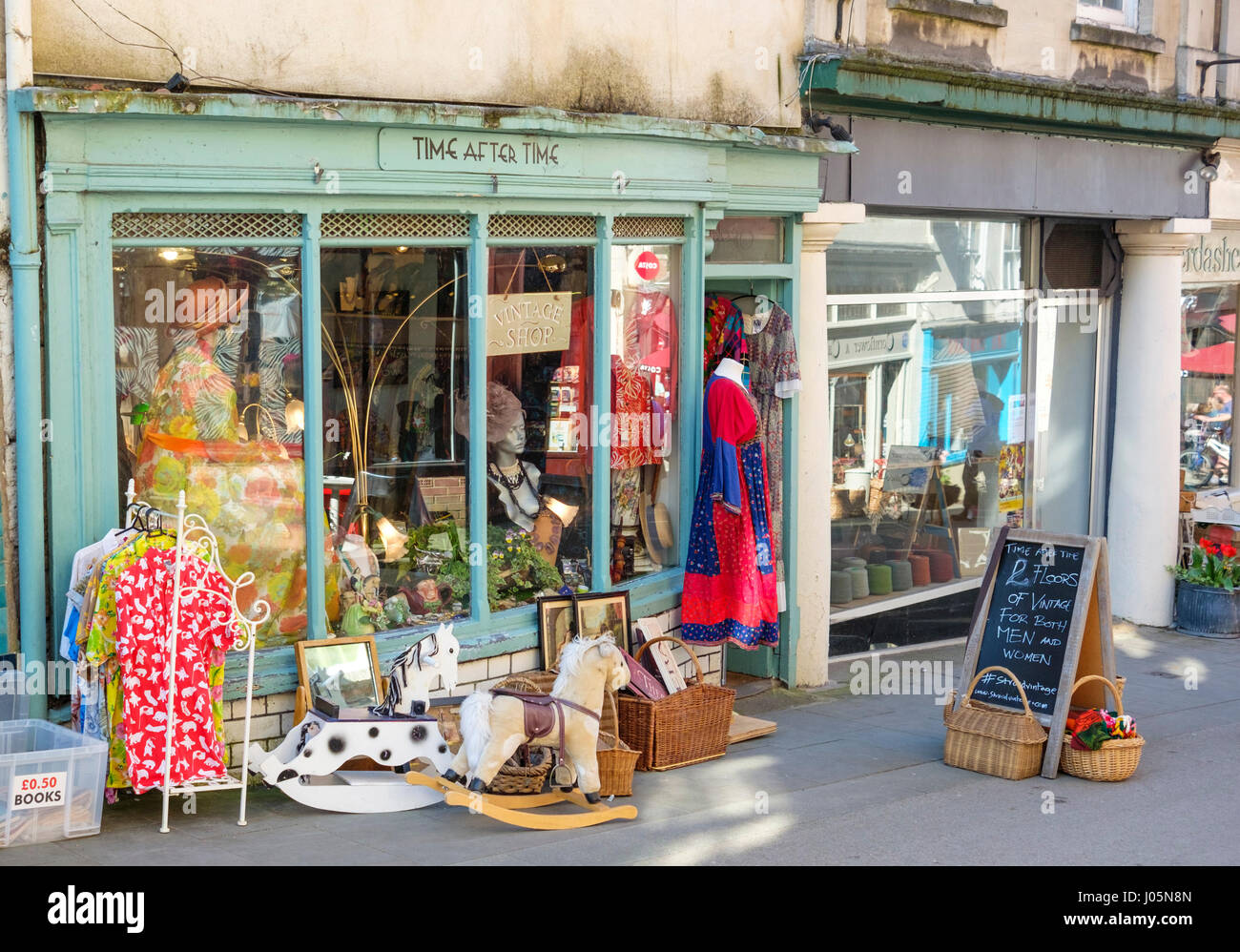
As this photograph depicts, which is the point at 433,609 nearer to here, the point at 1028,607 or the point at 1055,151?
the point at 1028,607

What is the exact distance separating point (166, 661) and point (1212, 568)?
29.9 ft

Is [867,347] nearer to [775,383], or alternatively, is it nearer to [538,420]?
[775,383]

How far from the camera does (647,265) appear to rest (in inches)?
348

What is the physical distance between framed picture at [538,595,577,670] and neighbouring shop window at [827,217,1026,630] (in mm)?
3092

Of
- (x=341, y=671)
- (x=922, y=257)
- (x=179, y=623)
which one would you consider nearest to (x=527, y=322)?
(x=341, y=671)

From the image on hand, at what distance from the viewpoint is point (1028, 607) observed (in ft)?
26.4

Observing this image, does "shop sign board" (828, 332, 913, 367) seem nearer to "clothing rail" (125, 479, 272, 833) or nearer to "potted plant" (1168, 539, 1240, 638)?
"potted plant" (1168, 539, 1240, 638)

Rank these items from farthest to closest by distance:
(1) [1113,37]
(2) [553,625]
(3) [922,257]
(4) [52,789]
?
1. (1) [1113,37]
2. (3) [922,257]
3. (2) [553,625]
4. (4) [52,789]

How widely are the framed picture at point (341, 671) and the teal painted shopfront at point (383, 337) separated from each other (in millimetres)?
101

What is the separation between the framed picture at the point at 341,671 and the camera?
281 inches

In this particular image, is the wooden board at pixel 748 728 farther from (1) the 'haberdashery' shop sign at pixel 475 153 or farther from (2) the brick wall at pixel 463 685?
(1) the 'haberdashery' shop sign at pixel 475 153

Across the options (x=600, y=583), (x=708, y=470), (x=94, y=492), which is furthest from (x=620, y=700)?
(x=94, y=492)

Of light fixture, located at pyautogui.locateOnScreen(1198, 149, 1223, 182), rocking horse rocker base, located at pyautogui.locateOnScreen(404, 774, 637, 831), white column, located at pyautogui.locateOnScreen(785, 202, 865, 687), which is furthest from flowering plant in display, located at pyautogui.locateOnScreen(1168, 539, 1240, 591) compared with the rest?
rocking horse rocker base, located at pyautogui.locateOnScreen(404, 774, 637, 831)

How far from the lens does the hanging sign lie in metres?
8.08
